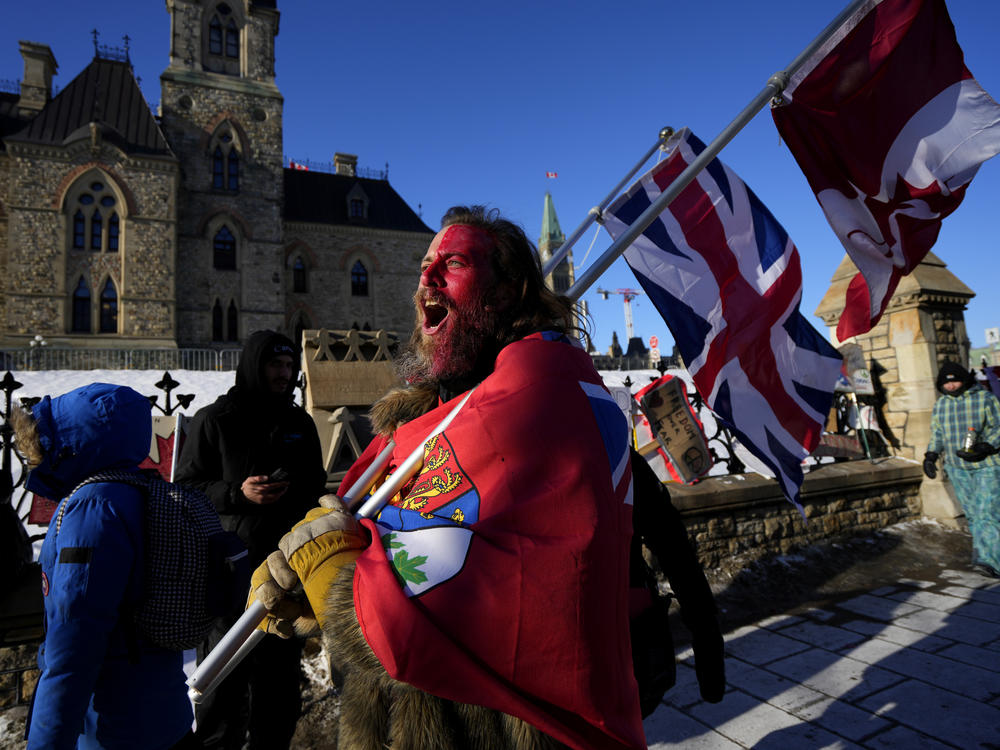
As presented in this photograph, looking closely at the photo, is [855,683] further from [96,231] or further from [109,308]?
[96,231]

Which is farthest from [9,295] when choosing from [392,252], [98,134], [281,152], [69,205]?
[392,252]

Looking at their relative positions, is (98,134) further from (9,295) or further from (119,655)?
(119,655)

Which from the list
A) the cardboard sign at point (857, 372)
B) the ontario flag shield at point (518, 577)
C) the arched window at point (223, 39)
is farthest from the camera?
the arched window at point (223, 39)

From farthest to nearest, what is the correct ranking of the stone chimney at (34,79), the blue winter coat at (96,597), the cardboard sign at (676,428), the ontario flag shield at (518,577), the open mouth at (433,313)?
the stone chimney at (34,79)
the cardboard sign at (676,428)
the open mouth at (433,313)
the blue winter coat at (96,597)
the ontario flag shield at (518,577)

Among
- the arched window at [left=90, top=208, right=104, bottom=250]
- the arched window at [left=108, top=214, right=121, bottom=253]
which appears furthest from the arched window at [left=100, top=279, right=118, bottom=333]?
the arched window at [left=90, top=208, right=104, bottom=250]

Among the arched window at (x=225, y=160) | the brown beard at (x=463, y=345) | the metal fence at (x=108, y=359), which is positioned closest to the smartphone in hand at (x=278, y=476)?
the brown beard at (x=463, y=345)

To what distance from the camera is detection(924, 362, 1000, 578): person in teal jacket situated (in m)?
5.59

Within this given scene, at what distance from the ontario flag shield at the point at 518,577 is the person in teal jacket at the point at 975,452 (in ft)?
21.0

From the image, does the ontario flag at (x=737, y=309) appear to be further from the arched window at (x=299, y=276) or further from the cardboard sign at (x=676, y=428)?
the arched window at (x=299, y=276)

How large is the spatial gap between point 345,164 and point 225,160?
11.1m

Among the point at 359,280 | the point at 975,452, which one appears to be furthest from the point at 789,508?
the point at 359,280

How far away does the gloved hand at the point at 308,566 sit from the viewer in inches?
49.4

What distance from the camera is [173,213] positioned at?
87.0ft

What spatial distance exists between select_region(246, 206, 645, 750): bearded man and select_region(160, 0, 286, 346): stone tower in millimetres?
29129
